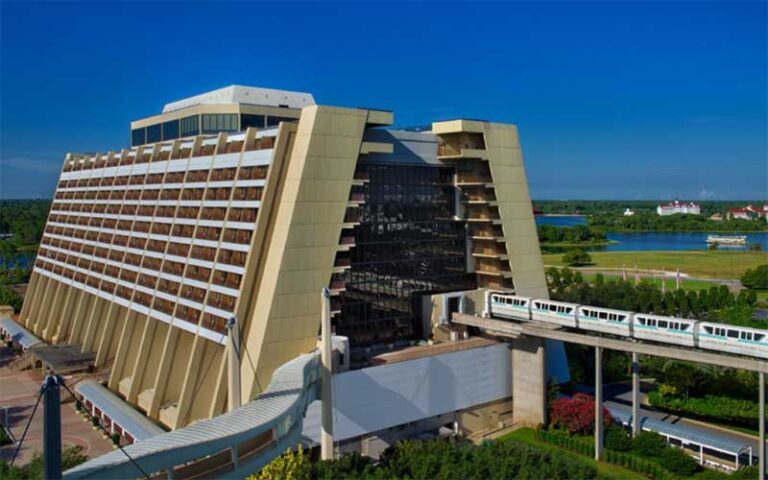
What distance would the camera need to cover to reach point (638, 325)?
36469mm

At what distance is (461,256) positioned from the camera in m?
45.4

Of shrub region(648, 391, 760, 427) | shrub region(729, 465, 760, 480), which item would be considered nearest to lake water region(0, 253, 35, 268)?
shrub region(648, 391, 760, 427)

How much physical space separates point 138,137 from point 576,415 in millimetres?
48988

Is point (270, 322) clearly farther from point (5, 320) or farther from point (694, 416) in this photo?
point (5, 320)

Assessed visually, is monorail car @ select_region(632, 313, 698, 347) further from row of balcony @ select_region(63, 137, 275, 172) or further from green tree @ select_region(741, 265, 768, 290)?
green tree @ select_region(741, 265, 768, 290)

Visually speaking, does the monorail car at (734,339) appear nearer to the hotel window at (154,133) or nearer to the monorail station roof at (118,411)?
the monorail station roof at (118,411)

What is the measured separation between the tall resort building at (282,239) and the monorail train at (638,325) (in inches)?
84.7

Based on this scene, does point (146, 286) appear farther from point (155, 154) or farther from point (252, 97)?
point (252, 97)

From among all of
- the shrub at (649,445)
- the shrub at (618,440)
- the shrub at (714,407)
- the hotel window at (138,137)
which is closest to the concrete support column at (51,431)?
the shrub at (618,440)

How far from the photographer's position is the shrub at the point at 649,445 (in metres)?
34.2

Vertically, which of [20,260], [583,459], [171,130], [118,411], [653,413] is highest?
[171,130]

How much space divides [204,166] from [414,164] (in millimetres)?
13761

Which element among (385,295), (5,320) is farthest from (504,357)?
(5,320)

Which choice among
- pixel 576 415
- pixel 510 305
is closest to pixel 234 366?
pixel 510 305
